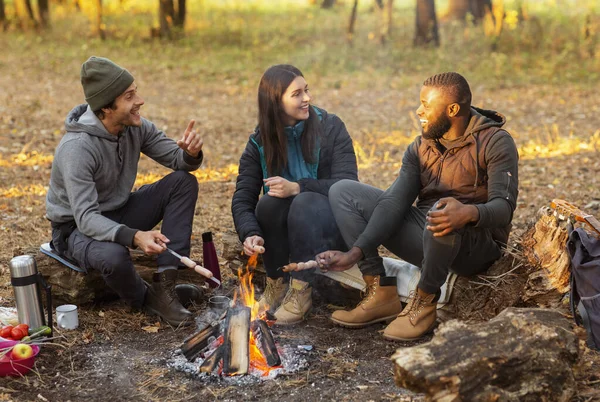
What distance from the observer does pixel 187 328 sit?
422 cm

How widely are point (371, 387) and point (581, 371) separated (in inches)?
37.7

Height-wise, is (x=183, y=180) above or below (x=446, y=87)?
below

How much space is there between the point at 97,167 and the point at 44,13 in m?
16.0

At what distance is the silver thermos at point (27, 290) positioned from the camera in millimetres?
3832

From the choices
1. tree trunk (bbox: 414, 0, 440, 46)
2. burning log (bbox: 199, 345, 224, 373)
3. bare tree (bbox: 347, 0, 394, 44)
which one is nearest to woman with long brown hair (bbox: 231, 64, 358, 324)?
burning log (bbox: 199, 345, 224, 373)

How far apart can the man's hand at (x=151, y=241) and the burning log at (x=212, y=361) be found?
0.71 m

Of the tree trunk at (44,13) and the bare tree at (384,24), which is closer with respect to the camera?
the bare tree at (384,24)

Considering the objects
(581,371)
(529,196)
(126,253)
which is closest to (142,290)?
(126,253)

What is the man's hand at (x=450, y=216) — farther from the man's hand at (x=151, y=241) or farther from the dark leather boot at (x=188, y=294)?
the dark leather boot at (x=188, y=294)

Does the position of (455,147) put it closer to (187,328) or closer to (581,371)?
(581,371)

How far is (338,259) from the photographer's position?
4.04m

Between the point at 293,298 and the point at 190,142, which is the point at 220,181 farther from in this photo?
the point at 293,298

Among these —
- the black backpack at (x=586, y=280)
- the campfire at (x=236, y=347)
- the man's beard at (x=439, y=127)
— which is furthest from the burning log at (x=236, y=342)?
the black backpack at (x=586, y=280)

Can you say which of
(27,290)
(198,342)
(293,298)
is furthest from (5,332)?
(293,298)
